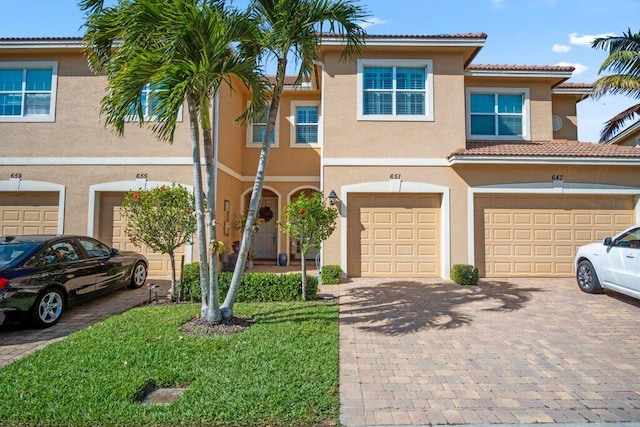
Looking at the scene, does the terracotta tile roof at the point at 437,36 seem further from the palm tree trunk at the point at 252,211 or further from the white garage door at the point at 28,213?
the white garage door at the point at 28,213

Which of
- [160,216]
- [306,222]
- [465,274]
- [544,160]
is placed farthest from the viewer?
[544,160]

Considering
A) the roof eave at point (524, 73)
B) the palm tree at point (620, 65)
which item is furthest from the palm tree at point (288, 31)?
the palm tree at point (620, 65)

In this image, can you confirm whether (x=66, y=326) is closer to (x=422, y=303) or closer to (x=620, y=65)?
(x=422, y=303)

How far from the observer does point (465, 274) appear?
9438 millimetres

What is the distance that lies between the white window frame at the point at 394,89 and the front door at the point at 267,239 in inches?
230

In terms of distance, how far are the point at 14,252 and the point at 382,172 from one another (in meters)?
8.38

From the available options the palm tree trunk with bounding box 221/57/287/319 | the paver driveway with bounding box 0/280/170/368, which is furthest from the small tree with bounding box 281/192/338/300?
the paver driveway with bounding box 0/280/170/368

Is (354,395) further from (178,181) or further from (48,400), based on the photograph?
(178,181)

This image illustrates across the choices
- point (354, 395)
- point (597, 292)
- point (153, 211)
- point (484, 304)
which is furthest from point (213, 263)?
point (597, 292)

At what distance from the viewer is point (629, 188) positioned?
33.4ft

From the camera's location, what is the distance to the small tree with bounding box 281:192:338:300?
745 cm

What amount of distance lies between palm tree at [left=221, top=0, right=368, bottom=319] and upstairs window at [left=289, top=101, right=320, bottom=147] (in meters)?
7.69

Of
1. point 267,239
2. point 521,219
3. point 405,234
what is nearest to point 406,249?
point 405,234

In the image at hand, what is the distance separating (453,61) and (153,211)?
29.7 feet
